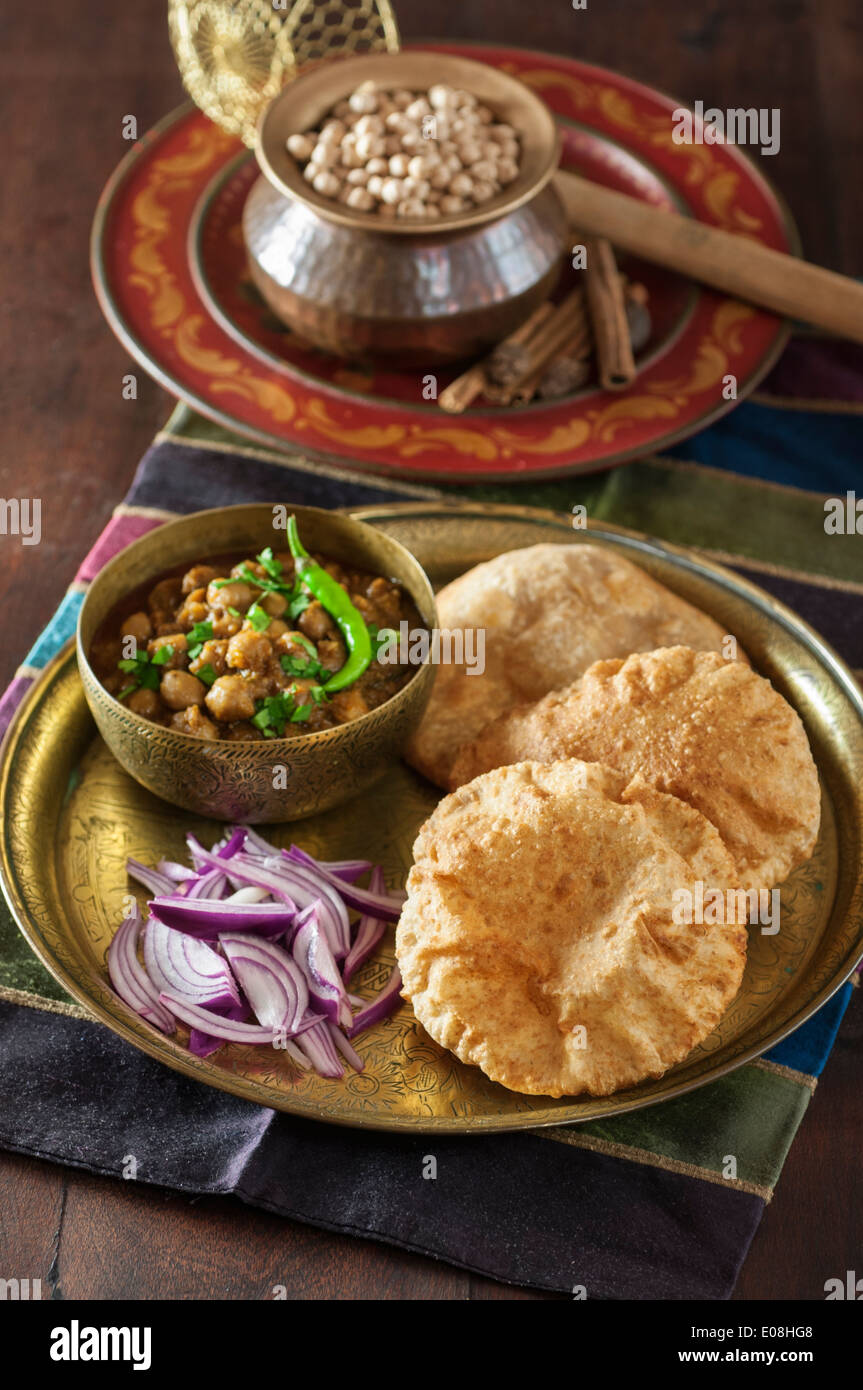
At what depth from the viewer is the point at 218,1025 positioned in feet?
9.89

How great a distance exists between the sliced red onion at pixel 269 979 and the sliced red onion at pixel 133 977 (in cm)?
19

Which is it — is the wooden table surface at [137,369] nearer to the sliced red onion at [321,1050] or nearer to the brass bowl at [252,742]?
the sliced red onion at [321,1050]

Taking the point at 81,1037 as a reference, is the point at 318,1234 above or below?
below

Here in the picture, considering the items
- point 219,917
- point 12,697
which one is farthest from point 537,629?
point 12,697

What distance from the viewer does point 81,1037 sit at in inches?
124

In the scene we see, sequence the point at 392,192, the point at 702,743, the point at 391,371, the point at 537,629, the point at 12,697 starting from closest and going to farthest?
the point at 702,743 → the point at 537,629 → the point at 12,697 → the point at 392,192 → the point at 391,371

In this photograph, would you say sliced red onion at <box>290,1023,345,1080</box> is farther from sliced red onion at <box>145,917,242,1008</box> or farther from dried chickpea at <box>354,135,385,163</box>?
dried chickpea at <box>354,135,385,163</box>

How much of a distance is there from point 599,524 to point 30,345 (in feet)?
8.30

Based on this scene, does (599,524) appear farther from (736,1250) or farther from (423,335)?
(736,1250)

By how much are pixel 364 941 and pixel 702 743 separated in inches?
37.1

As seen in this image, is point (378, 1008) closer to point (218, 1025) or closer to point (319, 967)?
point (319, 967)

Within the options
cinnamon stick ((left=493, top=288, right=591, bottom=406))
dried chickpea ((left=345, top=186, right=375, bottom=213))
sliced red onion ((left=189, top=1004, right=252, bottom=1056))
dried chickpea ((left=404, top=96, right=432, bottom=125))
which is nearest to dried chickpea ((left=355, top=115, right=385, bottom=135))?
dried chickpea ((left=404, top=96, right=432, bottom=125))

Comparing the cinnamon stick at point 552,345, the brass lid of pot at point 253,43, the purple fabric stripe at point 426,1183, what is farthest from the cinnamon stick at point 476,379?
the purple fabric stripe at point 426,1183

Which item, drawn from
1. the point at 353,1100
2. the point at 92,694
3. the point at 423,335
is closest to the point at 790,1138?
the point at 353,1100
